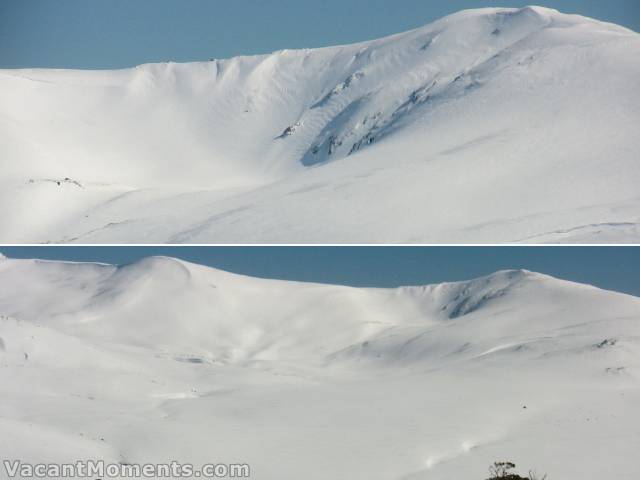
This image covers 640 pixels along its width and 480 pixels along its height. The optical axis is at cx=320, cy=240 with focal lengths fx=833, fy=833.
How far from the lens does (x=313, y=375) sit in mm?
41188

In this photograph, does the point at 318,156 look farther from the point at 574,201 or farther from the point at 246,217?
the point at 574,201

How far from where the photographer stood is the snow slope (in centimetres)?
2130

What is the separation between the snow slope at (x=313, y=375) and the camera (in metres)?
21.3

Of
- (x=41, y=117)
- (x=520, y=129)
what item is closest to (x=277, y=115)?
(x=41, y=117)

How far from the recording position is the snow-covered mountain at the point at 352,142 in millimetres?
29141

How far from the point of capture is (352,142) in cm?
6300

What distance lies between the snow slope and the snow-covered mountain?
18.5 feet

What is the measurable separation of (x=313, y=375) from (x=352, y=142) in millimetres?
26107

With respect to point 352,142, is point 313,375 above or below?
below

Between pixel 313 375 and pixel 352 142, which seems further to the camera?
pixel 352 142

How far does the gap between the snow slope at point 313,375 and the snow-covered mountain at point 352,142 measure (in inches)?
222

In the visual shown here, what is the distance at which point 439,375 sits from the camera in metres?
33.7

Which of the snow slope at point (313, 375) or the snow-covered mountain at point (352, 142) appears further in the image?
the snow-covered mountain at point (352, 142)

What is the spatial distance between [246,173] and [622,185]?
1574 inches
